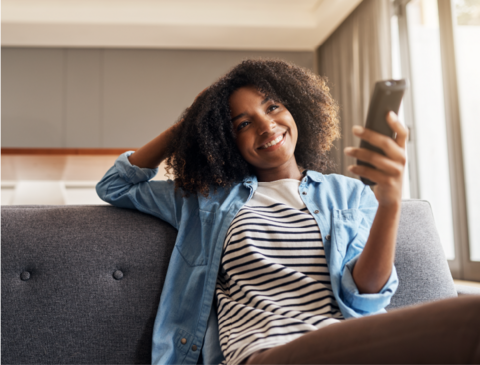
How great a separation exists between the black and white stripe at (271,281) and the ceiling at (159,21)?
2667 mm

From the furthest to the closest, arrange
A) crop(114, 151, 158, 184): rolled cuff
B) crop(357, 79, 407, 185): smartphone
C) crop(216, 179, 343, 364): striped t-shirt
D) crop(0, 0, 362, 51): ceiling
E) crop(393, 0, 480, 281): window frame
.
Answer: crop(0, 0, 362, 51): ceiling < crop(393, 0, 480, 281): window frame < crop(114, 151, 158, 184): rolled cuff < crop(216, 179, 343, 364): striped t-shirt < crop(357, 79, 407, 185): smartphone

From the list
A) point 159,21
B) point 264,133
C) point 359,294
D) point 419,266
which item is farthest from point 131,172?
point 159,21

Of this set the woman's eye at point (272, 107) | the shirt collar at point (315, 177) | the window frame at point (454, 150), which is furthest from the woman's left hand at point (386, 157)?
the window frame at point (454, 150)

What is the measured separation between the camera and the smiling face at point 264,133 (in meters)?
1.12

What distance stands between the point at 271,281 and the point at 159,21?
2962mm

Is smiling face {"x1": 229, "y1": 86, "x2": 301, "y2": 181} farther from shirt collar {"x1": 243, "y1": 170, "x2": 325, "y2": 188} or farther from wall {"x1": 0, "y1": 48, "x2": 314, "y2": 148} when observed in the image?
wall {"x1": 0, "y1": 48, "x2": 314, "y2": 148}

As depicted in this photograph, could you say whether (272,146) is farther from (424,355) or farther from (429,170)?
(429,170)

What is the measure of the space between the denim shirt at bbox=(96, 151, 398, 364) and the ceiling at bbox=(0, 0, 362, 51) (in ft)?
8.25

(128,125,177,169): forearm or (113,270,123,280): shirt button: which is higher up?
(128,125,177,169): forearm

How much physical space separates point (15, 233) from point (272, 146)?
709 mm

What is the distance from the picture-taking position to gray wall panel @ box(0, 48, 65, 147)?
11.5 ft

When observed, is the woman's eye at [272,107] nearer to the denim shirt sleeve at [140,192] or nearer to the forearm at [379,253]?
the denim shirt sleeve at [140,192]

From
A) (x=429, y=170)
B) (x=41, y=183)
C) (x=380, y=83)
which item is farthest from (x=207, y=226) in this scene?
(x=41, y=183)

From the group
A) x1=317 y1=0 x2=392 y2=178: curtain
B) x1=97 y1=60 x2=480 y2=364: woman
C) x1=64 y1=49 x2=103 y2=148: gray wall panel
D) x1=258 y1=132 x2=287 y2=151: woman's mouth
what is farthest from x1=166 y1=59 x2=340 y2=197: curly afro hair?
x1=64 y1=49 x2=103 y2=148: gray wall panel
